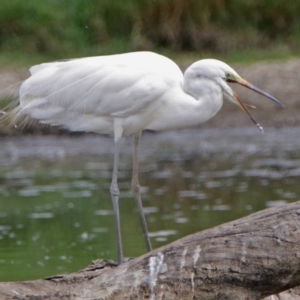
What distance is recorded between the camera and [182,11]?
15.3 meters

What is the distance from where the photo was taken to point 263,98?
13875 millimetres

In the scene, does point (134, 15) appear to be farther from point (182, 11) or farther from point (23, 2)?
point (23, 2)

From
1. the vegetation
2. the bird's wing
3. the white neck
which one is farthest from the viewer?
the vegetation

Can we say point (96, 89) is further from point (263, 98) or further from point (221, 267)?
point (263, 98)

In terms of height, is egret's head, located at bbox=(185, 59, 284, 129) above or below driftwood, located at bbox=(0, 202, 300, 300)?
above

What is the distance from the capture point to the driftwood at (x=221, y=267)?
481 centimetres

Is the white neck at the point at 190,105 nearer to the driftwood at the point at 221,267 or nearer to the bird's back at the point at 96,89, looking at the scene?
the bird's back at the point at 96,89

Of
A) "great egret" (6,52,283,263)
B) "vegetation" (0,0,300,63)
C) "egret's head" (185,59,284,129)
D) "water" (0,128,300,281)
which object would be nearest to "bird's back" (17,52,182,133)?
"great egret" (6,52,283,263)

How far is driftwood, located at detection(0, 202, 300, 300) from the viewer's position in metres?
4.81

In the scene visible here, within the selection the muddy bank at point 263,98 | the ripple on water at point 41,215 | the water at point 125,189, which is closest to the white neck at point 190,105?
the water at point 125,189

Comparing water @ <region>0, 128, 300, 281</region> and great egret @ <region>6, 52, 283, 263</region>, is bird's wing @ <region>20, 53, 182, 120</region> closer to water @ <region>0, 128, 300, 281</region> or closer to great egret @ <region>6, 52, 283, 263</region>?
great egret @ <region>6, 52, 283, 263</region>

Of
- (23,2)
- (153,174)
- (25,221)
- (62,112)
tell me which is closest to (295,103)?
(153,174)

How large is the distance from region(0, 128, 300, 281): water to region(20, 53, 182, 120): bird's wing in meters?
1.46

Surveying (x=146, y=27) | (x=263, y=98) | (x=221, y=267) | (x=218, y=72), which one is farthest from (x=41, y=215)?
(x=146, y=27)
